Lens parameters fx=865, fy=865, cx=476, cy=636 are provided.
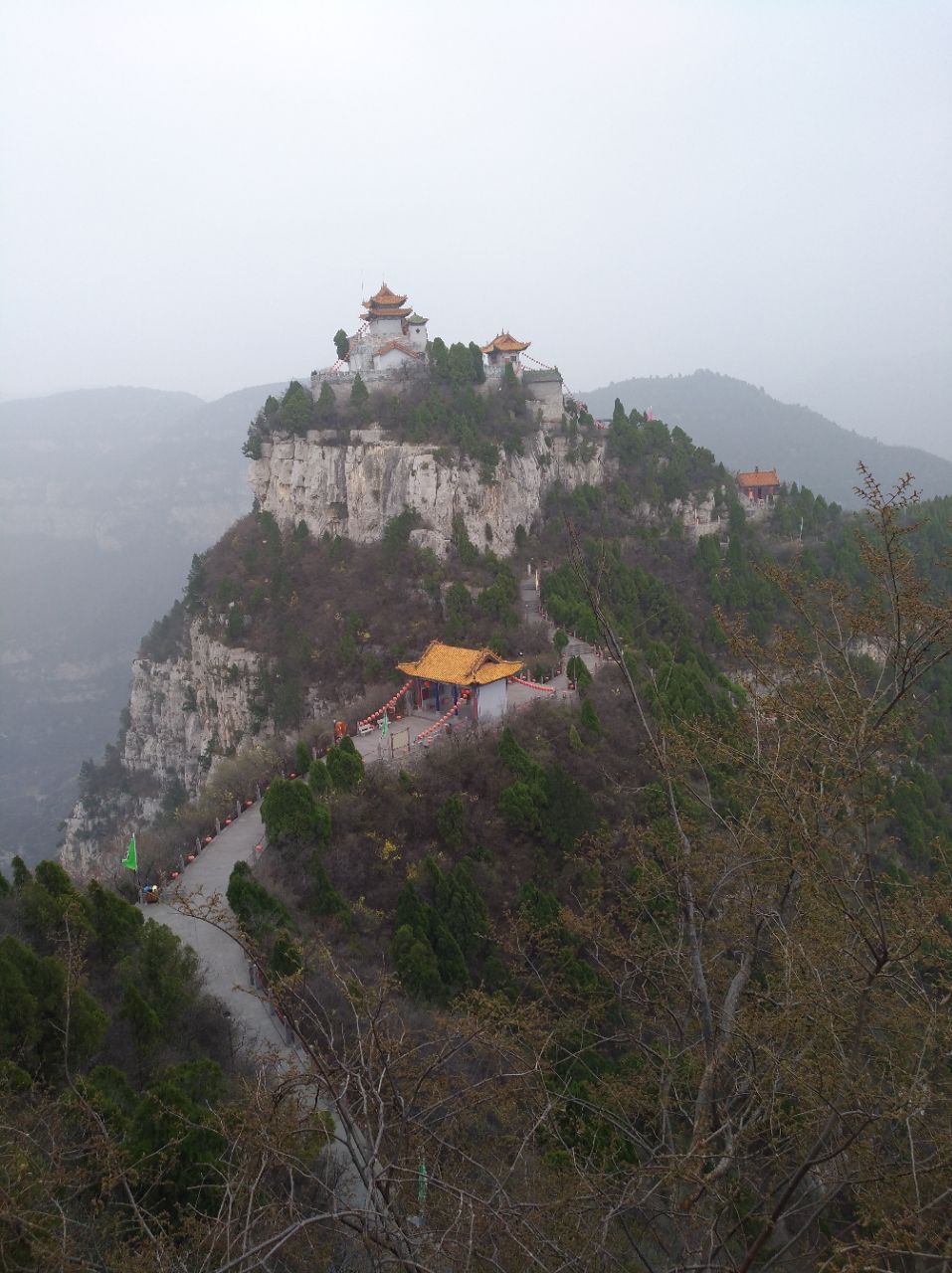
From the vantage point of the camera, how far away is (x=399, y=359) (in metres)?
29.6

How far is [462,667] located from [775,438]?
81125mm

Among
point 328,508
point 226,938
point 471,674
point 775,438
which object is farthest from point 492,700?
point 775,438

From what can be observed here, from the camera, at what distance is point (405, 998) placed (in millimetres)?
8875

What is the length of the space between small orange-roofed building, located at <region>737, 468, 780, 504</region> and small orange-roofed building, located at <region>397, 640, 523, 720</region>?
66.4 ft

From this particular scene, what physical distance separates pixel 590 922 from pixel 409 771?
911 cm

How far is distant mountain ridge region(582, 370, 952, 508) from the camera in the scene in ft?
247

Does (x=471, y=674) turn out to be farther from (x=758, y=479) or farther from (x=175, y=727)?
(x=758, y=479)

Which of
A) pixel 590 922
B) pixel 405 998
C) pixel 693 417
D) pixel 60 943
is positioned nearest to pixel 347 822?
pixel 405 998

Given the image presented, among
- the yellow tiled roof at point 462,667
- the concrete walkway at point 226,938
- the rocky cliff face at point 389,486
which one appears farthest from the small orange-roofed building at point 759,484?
the concrete walkway at point 226,938

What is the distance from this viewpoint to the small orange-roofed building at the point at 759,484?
109 feet

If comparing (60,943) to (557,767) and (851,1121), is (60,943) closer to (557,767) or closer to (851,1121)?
(851,1121)

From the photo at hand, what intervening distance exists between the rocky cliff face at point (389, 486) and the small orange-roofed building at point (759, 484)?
9194 mm

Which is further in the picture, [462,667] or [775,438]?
[775,438]

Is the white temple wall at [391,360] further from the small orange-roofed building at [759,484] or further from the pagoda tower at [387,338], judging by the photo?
the small orange-roofed building at [759,484]
